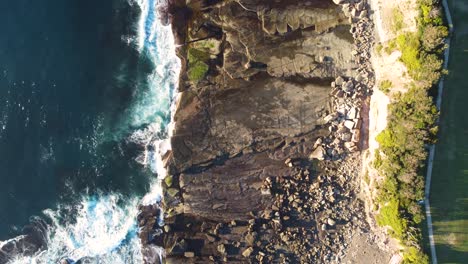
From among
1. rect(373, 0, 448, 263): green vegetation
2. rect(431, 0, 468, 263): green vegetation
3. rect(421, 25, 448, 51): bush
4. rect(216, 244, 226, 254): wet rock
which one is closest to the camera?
rect(421, 25, 448, 51): bush

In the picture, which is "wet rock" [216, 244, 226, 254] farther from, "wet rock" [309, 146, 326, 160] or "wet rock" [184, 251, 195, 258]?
"wet rock" [309, 146, 326, 160]

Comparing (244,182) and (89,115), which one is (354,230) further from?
(89,115)

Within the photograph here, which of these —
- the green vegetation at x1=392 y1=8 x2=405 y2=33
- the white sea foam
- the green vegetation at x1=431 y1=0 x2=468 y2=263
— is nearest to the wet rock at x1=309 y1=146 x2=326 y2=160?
the green vegetation at x1=431 y1=0 x2=468 y2=263

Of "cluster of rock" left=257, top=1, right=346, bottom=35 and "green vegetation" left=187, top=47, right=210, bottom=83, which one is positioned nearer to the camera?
"cluster of rock" left=257, top=1, right=346, bottom=35

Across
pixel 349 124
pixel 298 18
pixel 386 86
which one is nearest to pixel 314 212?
pixel 349 124

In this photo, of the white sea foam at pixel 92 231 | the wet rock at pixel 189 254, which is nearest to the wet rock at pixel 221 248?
the wet rock at pixel 189 254

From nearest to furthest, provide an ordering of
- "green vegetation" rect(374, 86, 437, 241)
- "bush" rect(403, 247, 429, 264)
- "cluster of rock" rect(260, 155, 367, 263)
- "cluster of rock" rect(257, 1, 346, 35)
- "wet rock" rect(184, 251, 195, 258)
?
1. "green vegetation" rect(374, 86, 437, 241)
2. "bush" rect(403, 247, 429, 264)
3. "cluster of rock" rect(257, 1, 346, 35)
4. "cluster of rock" rect(260, 155, 367, 263)
5. "wet rock" rect(184, 251, 195, 258)

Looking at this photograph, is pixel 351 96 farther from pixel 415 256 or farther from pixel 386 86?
pixel 415 256
